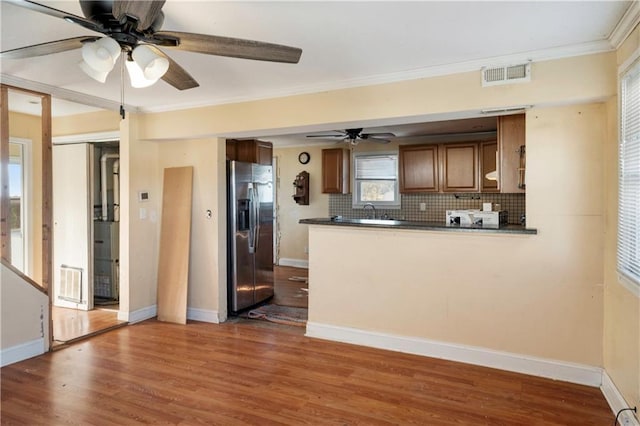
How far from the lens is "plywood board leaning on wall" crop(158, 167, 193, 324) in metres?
4.41

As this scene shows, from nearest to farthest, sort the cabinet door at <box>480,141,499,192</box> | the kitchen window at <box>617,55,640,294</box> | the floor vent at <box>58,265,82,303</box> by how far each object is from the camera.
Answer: the kitchen window at <box>617,55,640,294</box>, the floor vent at <box>58,265,82,303</box>, the cabinet door at <box>480,141,499,192</box>

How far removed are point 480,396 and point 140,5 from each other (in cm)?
303

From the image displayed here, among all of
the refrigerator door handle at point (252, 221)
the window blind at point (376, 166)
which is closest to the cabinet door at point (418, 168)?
the window blind at point (376, 166)

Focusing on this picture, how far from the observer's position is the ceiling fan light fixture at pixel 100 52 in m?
1.88

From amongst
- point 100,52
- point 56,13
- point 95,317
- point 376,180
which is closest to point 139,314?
point 95,317

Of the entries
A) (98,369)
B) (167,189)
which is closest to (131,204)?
(167,189)

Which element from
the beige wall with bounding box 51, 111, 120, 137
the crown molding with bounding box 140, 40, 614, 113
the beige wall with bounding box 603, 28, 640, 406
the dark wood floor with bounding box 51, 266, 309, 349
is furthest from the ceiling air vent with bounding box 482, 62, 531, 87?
the beige wall with bounding box 51, 111, 120, 137

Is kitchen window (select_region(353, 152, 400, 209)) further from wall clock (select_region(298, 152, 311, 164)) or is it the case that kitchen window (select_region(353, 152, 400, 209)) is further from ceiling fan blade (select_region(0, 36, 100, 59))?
ceiling fan blade (select_region(0, 36, 100, 59))

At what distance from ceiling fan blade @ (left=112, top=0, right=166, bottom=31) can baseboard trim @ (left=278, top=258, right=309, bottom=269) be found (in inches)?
233

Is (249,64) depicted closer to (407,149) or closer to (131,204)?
(131,204)

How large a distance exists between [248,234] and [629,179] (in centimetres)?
369

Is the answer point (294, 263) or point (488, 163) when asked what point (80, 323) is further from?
point (488, 163)

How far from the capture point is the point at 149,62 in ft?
6.52

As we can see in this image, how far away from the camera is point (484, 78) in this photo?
114 inches
